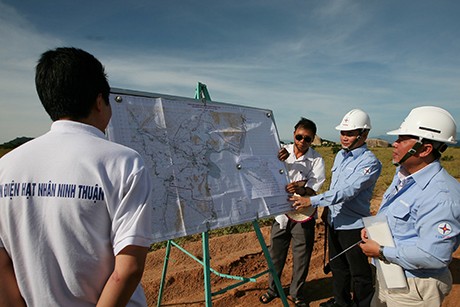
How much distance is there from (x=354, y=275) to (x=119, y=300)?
3290 millimetres

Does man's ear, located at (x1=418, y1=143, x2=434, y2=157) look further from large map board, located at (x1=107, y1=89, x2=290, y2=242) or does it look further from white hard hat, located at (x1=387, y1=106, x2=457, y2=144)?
large map board, located at (x1=107, y1=89, x2=290, y2=242)

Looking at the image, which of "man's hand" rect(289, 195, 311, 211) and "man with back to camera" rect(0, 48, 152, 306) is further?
"man's hand" rect(289, 195, 311, 211)

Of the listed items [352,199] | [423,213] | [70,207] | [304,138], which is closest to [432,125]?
[423,213]

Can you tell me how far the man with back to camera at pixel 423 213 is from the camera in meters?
1.99

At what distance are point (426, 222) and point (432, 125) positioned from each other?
2.39 feet

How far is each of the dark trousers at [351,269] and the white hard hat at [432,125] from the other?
174 centimetres

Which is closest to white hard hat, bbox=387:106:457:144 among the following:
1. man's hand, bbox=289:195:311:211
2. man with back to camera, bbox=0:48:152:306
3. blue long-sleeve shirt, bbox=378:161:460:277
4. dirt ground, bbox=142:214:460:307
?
blue long-sleeve shirt, bbox=378:161:460:277

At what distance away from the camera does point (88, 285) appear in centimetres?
126

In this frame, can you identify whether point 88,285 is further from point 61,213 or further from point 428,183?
point 428,183

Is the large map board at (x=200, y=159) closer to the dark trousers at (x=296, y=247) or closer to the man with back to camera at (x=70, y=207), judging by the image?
the dark trousers at (x=296, y=247)

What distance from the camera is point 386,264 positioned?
2361 mm

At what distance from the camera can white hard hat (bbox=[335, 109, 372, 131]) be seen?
3.69 meters

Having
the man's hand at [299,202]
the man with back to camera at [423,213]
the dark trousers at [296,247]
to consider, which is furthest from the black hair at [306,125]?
Result: the man with back to camera at [423,213]

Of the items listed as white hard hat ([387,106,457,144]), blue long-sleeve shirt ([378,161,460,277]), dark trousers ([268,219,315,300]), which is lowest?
dark trousers ([268,219,315,300])
